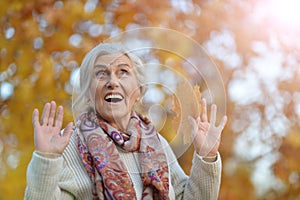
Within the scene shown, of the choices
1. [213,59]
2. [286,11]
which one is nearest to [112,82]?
[213,59]

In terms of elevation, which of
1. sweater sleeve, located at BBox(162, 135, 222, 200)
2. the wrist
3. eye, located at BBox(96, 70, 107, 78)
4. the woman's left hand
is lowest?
sweater sleeve, located at BBox(162, 135, 222, 200)

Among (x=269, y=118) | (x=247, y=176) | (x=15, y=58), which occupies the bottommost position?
(x=247, y=176)

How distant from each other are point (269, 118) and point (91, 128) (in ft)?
5.88

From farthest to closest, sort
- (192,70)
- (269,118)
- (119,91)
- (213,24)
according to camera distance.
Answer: (269,118)
(213,24)
(192,70)
(119,91)

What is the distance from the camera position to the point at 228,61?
3066 millimetres

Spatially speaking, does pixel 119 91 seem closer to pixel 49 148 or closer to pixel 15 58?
pixel 49 148

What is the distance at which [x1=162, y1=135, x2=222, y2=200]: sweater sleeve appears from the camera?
65.9 inches

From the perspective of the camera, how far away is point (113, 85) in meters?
1.54

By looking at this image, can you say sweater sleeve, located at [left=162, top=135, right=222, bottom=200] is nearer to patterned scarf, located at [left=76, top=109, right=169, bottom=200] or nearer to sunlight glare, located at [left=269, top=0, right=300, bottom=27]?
patterned scarf, located at [left=76, top=109, right=169, bottom=200]

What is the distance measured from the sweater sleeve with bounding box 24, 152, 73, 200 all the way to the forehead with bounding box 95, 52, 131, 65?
0.31 meters

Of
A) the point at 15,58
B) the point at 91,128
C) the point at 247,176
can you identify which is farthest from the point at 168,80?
the point at 247,176

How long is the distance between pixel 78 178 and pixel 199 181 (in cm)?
38

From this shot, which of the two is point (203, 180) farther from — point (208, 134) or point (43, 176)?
point (43, 176)

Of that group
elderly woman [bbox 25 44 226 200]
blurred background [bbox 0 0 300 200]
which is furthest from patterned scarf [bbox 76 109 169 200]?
blurred background [bbox 0 0 300 200]
